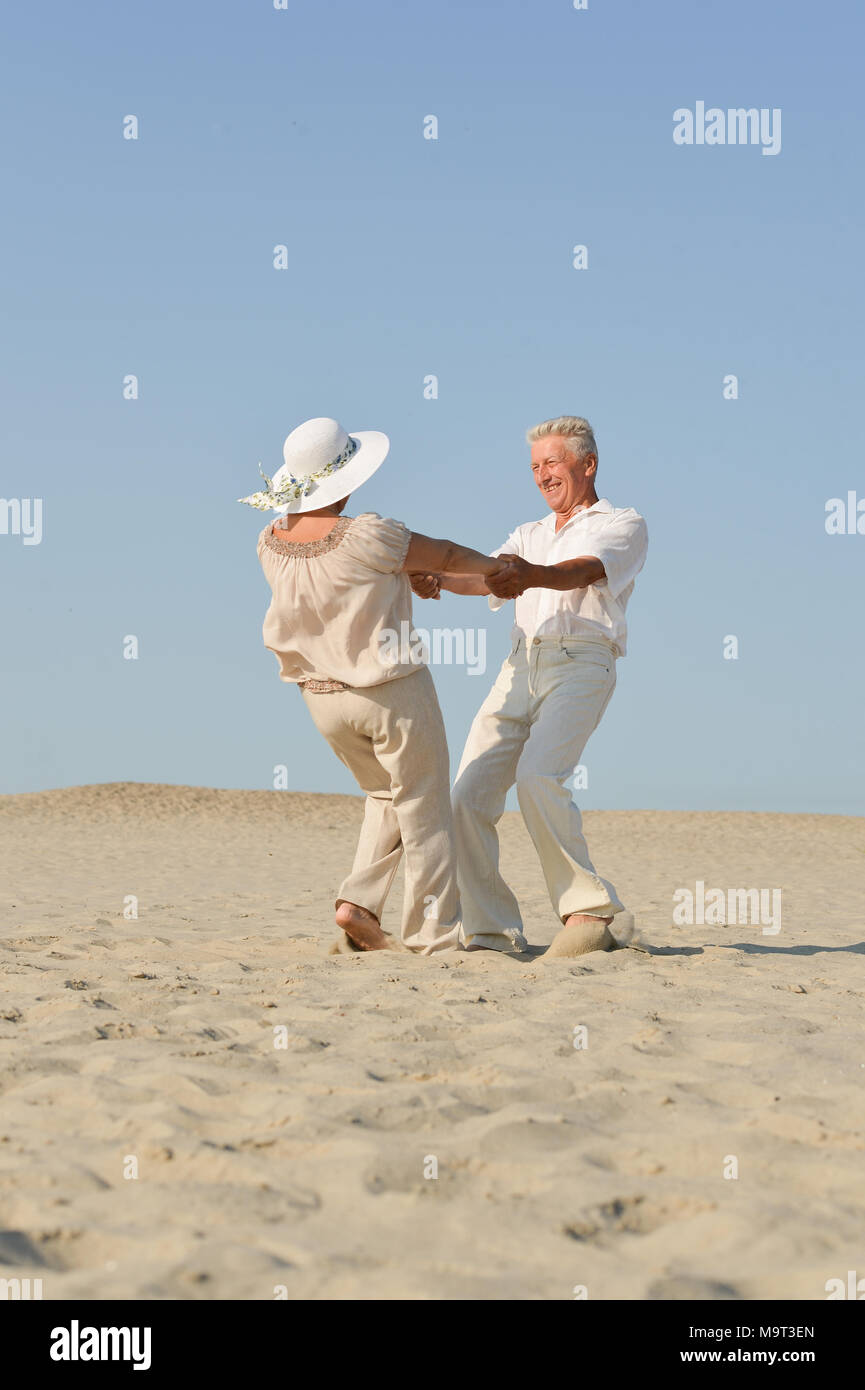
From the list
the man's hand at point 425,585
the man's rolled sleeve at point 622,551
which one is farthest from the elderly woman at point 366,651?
the man's rolled sleeve at point 622,551

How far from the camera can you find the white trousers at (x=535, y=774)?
555 cm

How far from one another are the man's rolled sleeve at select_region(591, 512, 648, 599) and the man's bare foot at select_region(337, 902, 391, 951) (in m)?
1.88

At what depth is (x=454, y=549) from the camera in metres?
5.32

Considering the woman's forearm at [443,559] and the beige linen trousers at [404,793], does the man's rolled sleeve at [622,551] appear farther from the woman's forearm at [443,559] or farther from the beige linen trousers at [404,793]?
the beige linen trousers at [404,793]

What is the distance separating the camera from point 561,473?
6012mm

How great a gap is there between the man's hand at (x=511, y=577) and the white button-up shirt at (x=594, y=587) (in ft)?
1.03

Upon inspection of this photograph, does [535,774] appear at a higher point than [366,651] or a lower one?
lower

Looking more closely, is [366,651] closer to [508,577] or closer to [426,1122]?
[508,577]

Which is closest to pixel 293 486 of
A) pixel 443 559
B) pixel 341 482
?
pixel 341 482

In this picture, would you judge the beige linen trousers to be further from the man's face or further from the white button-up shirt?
the man's face

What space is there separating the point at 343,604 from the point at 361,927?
5.02 ft
